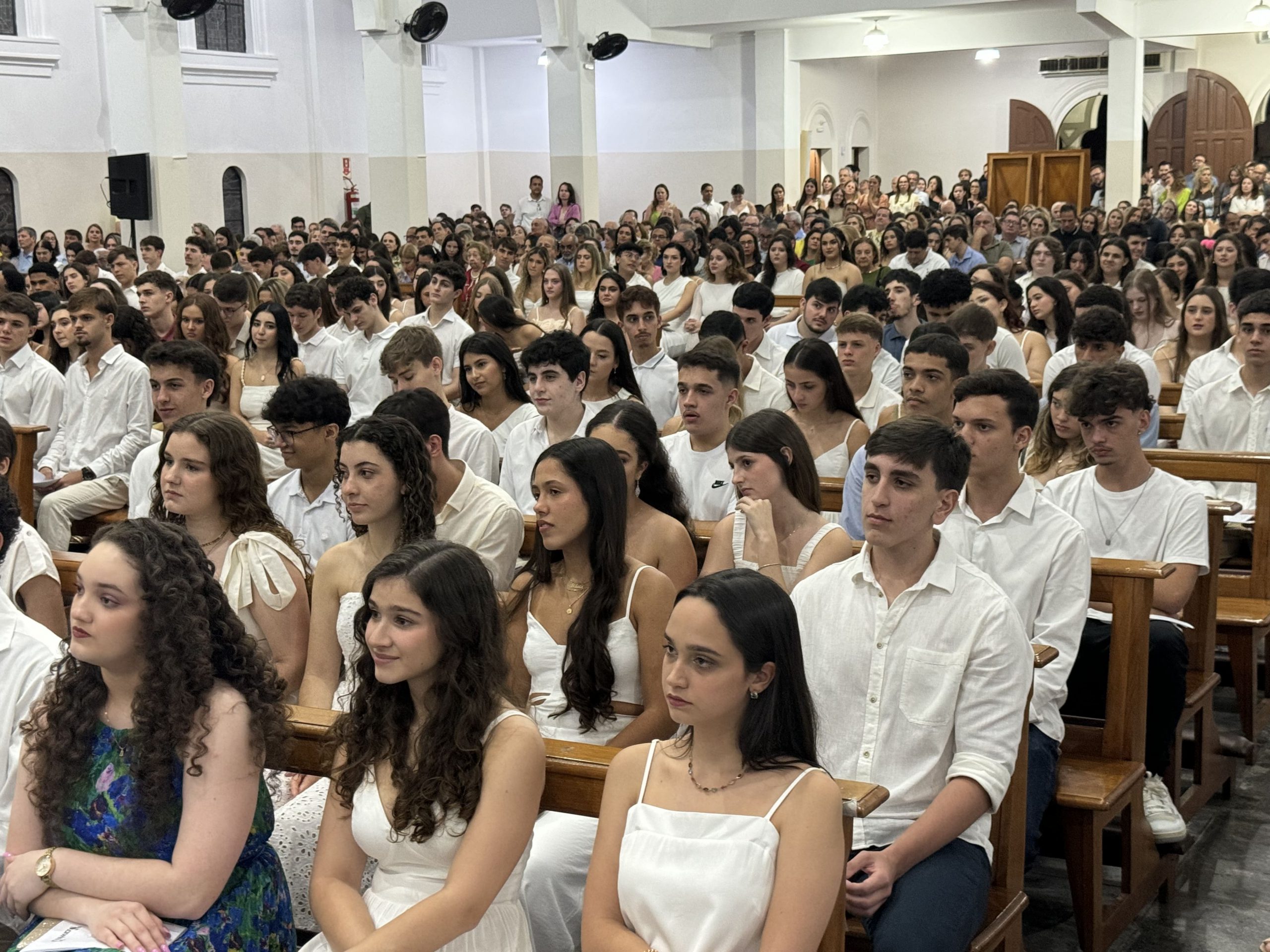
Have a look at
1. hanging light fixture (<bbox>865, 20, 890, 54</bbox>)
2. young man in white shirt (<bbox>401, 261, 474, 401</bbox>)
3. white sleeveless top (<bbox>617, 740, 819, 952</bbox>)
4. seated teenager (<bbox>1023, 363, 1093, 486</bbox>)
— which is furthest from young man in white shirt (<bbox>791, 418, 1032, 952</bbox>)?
hanging light fixture (<bbox>865, 20, 890, 54</bbox>)

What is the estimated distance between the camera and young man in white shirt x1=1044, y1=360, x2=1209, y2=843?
3852mm

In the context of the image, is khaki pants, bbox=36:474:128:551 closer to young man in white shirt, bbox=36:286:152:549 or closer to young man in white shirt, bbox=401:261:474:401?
young man in white shirt, bbox=36:286:152:549

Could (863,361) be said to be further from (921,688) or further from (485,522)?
(921,688)

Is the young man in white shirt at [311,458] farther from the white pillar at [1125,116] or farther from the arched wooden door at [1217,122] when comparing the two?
the arched wooden door at [1217,122]

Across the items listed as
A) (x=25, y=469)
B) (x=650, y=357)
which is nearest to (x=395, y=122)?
(x=650, y=357)

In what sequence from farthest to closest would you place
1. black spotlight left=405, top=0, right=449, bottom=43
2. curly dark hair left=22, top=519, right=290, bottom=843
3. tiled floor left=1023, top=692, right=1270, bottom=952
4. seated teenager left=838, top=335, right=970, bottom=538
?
black spotlight left=405, top=0, right=449, bottom=43 → seated teenager left=838, top=335, right=970, bottom=538 → tiled floor left=1023, top=692, right=1270, bottom=952 → curly dark hair left=22, top=519, right=290, bottom=843

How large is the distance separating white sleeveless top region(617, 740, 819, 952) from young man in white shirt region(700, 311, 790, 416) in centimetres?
379

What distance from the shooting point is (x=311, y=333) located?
8297 mm

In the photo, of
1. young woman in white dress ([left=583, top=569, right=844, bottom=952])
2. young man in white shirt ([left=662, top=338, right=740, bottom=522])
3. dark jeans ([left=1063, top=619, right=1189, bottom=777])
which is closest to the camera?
young woman in white dress ([left=583, top=569, right=844, bottom=952])

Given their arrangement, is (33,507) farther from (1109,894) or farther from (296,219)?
(296,219)

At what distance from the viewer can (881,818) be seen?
292 cm

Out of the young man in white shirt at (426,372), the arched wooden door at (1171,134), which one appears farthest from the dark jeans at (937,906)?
the arched wooden door at (1171,134)

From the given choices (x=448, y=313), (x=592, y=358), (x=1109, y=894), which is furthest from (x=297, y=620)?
(x=448, y=313)

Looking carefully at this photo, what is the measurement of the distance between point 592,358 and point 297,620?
267 centimetres
